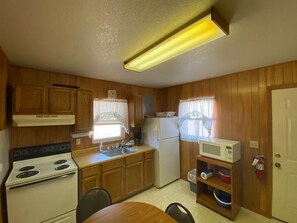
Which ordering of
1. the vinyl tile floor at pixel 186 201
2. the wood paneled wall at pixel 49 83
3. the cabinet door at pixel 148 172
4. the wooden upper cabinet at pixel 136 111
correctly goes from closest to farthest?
the wood paneled wall at pixel 49 83, the vinyl tile floor at pixel 186 201, the cabinet door at pixel 148 172, the wooden upper cabinet at pixel 136 111

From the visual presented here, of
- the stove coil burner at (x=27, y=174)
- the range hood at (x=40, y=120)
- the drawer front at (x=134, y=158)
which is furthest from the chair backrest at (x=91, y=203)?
the range hood at (x=40, y=120)

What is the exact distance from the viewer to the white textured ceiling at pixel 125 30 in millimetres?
937

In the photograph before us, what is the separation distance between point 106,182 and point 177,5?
2533 mm

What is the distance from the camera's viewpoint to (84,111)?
2.42m

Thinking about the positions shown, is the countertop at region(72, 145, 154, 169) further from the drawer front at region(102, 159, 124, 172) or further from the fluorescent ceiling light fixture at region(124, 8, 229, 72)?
the fluorescent ceiling light fixture at region(124, 8, 229, 72)

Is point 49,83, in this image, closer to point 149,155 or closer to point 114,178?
point 114,178

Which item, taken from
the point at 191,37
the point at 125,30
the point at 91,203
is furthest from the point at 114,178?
the point at 191,37

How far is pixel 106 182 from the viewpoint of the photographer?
2.38m

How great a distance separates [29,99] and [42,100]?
0.14m

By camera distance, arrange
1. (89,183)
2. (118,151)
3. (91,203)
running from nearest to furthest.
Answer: (91,203)
(89,183)
(118,151)

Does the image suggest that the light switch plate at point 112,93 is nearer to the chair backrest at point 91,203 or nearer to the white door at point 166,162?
the white door at point 166,162

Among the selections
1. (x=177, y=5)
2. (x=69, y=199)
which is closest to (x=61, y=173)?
(x=69, y=199)

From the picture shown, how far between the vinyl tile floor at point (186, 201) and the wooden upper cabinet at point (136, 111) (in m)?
1.43

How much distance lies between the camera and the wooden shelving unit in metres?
2.19
